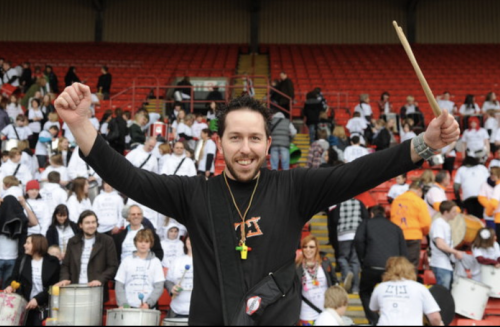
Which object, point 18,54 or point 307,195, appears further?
point 18,54

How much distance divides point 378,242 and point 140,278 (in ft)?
8.61

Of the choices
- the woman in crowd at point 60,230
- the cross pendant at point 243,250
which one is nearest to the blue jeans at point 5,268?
the woman in crowd at point 60,230

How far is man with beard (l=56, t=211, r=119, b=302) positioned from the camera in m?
7.54

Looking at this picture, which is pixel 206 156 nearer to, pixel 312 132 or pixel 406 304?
pixel 312 132

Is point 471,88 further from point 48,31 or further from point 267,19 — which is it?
point 48,31

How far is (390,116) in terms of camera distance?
52.1 ft

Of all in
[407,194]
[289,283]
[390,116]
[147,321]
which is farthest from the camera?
[390,116]

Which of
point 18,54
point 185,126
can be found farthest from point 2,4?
point 185,126

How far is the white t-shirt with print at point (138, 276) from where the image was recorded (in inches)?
291

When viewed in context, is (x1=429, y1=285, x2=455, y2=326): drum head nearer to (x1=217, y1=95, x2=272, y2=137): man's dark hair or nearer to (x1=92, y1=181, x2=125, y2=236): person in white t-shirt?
(x1=92, y1=181, x2=125, y2=236): person in white t-shirt

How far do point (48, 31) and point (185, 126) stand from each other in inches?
653

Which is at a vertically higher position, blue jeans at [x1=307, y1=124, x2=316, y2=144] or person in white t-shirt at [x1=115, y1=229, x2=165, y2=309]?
blue jeans at [x1=307, y1=124, x2=316, y2=144]

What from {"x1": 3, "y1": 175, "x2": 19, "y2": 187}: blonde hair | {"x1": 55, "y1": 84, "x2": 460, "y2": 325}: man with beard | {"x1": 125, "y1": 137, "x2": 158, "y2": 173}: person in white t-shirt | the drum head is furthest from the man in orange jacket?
{"x1": 55, "y1": 84, "x2": 460, "y2": 325}: man with beard

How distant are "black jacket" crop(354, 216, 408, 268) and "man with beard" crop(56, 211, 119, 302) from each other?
2756 millimetres
